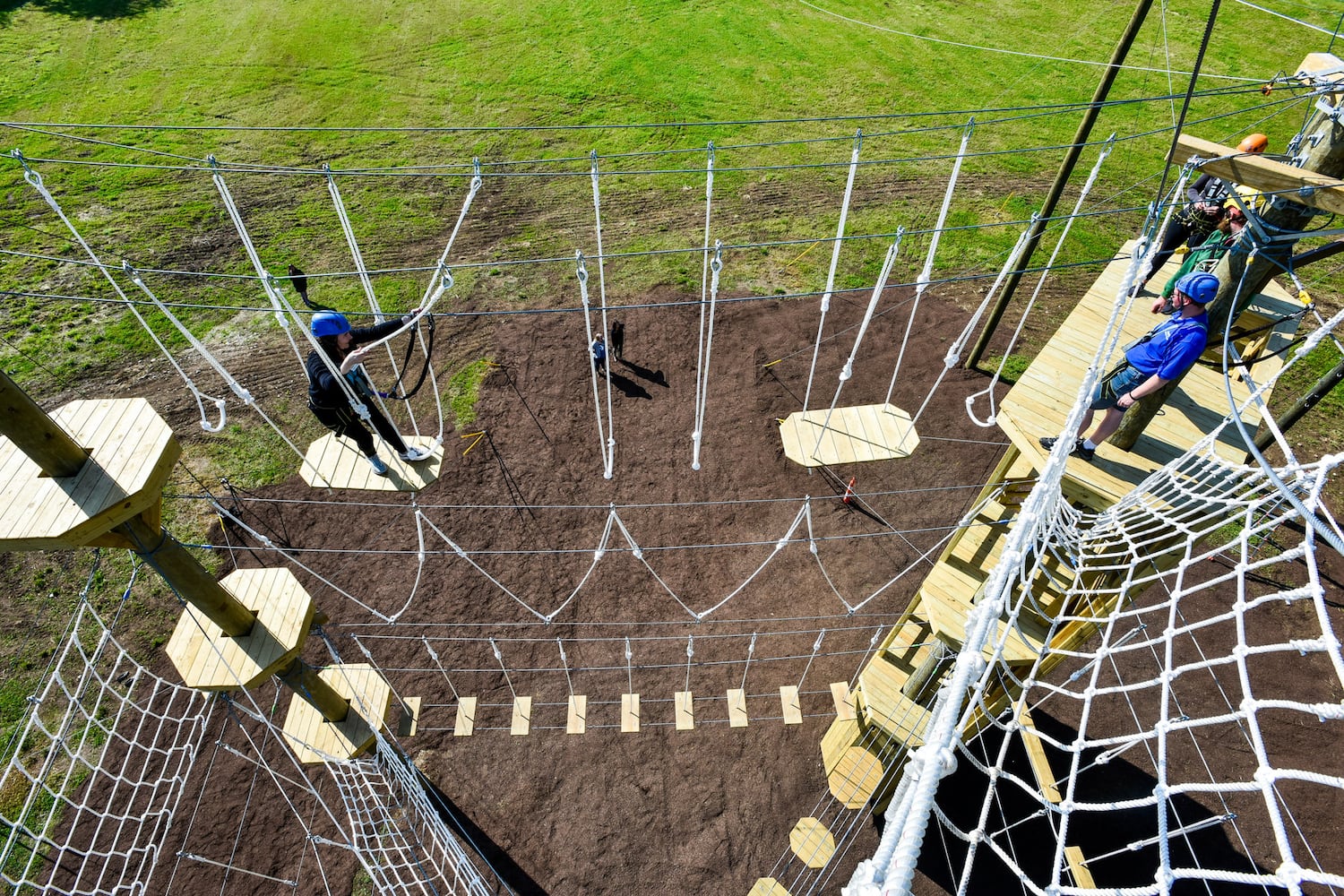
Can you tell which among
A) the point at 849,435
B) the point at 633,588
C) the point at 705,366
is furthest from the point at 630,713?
the point at 705,366

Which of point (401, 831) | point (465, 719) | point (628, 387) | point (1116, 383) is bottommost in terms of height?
point (401, 831)

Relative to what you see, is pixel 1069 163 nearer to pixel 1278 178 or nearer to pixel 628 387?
pixel 1278 178

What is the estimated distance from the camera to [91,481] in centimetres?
363

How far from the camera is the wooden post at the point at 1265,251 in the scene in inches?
152

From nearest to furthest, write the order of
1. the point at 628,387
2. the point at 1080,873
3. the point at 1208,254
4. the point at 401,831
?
1. the point at 1208,254
2. the point at 1080,873
3. the point at 401,831
4. the point at 628,387

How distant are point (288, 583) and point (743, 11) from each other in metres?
20.0

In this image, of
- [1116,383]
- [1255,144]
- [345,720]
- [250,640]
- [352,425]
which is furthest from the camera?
[1255,144]

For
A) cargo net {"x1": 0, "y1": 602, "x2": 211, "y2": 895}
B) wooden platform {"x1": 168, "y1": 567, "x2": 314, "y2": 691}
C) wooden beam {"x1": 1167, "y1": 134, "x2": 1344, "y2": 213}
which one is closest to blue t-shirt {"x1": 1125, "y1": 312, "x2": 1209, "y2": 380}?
wooden beam {"x1": 1167, "y1": 134, "x2": 1344, "y2": 213}

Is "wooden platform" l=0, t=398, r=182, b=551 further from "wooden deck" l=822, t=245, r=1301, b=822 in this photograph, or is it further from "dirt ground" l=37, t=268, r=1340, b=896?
"wooden deck" l=822, t=245, r=1301, b=822

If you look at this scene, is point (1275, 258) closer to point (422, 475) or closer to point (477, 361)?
point (422, 475)

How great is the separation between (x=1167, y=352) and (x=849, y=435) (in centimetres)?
273

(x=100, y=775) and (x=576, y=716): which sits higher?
(x=576, y=716)

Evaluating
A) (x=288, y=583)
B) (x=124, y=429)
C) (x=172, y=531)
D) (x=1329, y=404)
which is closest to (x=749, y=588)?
(x=288, y=583)

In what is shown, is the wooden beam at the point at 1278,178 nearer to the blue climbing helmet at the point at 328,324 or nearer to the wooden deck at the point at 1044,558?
the wooden deck at the point at 1044,558
